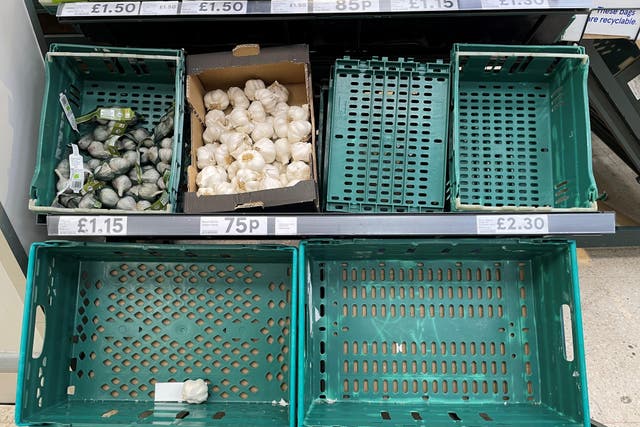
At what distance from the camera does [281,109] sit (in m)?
1.69

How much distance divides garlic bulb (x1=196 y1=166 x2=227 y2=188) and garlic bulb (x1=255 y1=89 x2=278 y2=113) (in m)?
0.32

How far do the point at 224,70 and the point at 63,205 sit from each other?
29.1 inches

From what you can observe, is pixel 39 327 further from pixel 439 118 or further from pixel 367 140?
pixel 439 118

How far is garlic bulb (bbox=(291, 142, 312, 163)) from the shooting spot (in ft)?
5.14

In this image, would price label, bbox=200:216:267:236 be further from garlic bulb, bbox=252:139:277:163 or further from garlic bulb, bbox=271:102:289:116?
garlic bulb, bbox=271:102:289:116

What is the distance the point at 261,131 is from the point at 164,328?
2.64 ft

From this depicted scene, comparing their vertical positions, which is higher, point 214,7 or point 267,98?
point 214,7

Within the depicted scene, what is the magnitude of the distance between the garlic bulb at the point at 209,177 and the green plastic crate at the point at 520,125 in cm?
80

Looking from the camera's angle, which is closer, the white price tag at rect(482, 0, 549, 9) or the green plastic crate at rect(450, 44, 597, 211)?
the white price tag at rect(482, 0, 549, 9)

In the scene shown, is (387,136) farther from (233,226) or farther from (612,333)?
(612,333)

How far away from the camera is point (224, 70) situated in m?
1.65

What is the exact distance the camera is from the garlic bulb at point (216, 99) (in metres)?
1.71

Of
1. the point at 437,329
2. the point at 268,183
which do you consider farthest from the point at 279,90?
the point at 437,329

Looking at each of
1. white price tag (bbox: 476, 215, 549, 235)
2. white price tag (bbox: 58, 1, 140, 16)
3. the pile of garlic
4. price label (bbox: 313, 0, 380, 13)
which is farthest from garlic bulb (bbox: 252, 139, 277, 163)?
white price tag (bbox: 476, 215, 549, 235)
